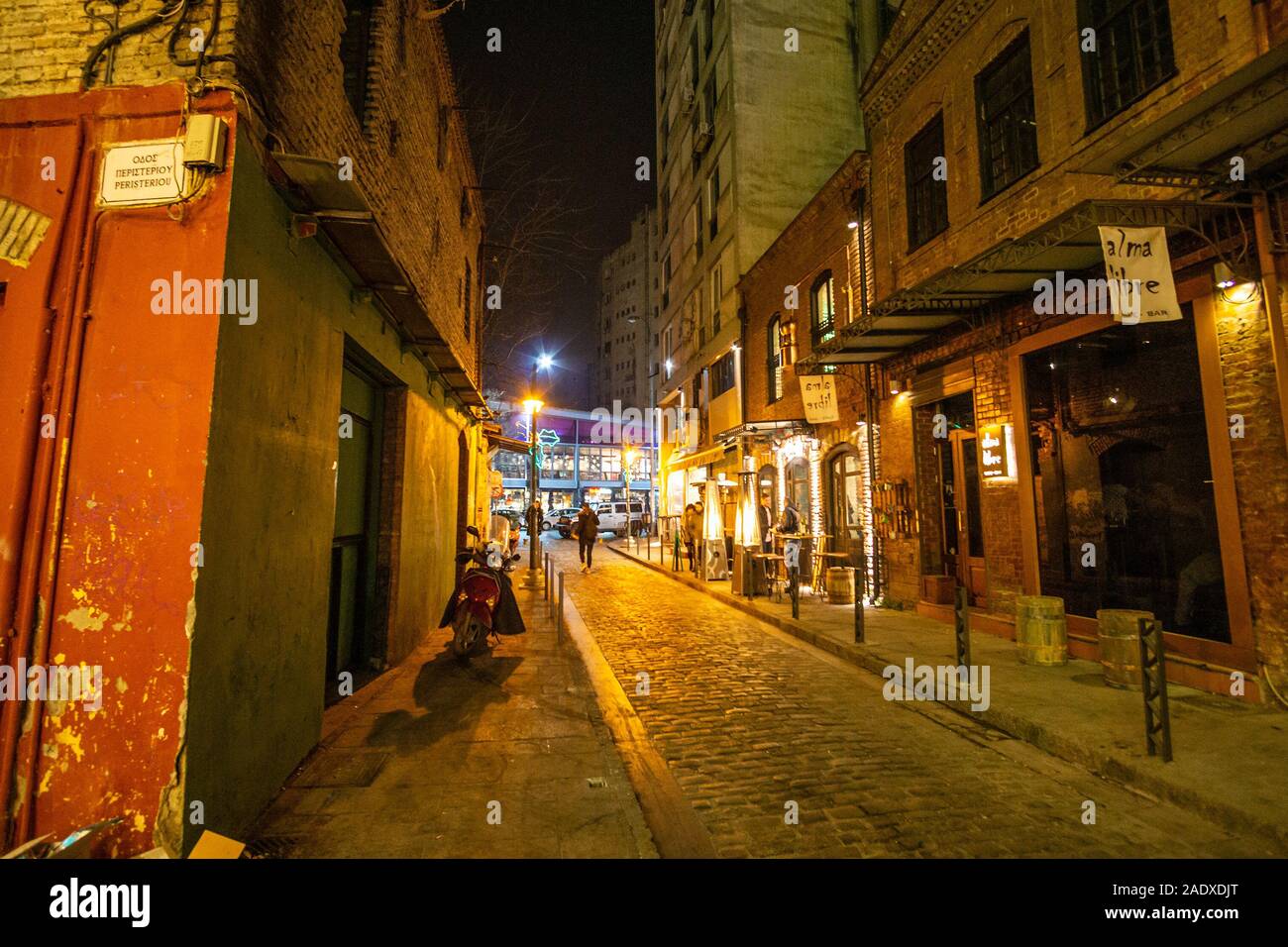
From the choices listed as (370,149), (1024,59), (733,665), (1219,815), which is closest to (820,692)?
(733,665)

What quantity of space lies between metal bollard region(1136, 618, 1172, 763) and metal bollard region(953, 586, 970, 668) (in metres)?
1.99

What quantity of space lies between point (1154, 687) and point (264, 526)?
6539 millimetres

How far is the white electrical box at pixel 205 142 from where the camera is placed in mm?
3330

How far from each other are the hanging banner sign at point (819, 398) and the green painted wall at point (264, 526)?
9604 mm

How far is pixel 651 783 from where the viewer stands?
14.1 ft

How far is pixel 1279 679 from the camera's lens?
550 centimetres

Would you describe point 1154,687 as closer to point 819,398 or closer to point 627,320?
point 819,398

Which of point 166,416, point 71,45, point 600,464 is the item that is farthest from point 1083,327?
point 600,464

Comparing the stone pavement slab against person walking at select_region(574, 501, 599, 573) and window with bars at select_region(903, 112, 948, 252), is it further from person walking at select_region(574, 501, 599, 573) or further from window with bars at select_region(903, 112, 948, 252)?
person walking at select_region(574, 501, 599, 573)

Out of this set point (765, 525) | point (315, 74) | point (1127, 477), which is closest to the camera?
point (315, 74)

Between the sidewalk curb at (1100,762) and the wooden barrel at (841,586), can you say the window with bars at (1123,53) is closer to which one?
the sidewalk curb at (1100,762)

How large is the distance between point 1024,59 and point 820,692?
9.53 metres

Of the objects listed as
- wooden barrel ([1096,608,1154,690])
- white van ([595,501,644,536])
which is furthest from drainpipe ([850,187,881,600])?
white van ([595,501,644,536])

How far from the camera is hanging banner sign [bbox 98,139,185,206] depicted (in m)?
3.35
